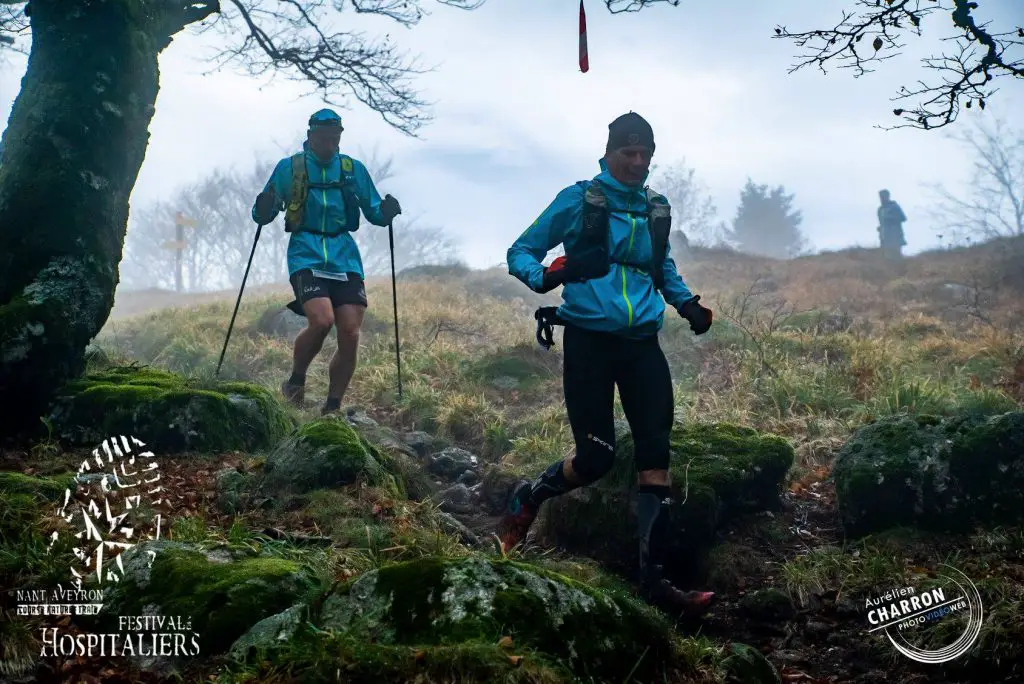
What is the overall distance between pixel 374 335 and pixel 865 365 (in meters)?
7.43

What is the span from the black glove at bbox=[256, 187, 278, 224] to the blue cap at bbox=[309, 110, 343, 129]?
2.16 feet

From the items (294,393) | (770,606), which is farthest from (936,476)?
(294,393)

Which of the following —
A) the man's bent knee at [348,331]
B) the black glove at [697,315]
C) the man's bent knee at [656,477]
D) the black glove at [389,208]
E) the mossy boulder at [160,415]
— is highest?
the black glove at [389,208]

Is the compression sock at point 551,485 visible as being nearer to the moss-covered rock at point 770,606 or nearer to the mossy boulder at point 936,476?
the moss-covered rock at point 770,606

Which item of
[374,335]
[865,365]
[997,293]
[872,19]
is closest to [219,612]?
[872,19]

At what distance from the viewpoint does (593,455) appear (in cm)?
391

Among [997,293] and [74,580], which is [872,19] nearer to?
[74,580]

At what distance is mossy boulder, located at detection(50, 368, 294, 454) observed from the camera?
15.9ft

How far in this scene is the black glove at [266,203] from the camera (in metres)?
6.18

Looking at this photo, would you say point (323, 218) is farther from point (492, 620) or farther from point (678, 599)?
point (492, 620)

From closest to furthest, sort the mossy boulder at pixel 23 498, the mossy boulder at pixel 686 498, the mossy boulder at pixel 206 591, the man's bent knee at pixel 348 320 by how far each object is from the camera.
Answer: the mossy boulder at pixel 206 591, the mossy boulder at pixel 23 498, the mossy boulder at pixel 686 498, the man's bent knee at pixel 348 320

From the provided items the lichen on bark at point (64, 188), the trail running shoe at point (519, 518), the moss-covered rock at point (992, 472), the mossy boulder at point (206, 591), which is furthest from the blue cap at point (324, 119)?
the moss-covered rock at point (992, 472)

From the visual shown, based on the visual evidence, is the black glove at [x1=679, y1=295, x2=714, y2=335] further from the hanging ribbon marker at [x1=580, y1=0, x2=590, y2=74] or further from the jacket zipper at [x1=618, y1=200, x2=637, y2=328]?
the hanging ribbon marker at [x1=580, y1=0, x2=590, y2=74]

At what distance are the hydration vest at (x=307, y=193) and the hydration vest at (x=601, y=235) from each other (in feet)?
9.62
